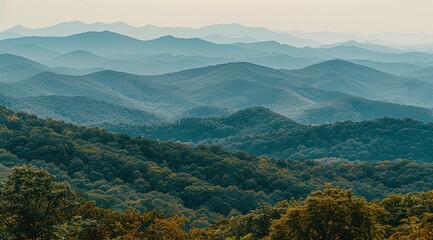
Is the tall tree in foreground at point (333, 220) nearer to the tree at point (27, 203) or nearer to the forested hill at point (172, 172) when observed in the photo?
the tree at point (27, 203)

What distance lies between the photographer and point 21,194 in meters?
26.9

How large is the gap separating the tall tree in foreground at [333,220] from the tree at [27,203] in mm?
11993

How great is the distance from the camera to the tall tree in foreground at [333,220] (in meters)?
25.4

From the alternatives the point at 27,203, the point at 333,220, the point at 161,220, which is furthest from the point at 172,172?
the point at 333,220

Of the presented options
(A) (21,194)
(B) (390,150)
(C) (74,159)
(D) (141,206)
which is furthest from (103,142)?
(B) (390,150)

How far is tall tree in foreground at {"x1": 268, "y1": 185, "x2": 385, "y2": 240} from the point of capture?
25406 millimetres

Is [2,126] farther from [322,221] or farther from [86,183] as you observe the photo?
[322,221]

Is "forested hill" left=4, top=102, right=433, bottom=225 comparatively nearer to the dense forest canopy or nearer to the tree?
the dense forest canopy

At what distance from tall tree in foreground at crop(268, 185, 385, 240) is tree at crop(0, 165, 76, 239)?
11993mm

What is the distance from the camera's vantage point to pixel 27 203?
27.1m

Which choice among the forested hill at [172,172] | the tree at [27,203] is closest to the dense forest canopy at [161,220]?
the tree at [27,203]

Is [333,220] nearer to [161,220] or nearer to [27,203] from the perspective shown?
[161,220]

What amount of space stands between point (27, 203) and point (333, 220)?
48.4 ft

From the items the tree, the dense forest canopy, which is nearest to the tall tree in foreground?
the dense forest canopy
